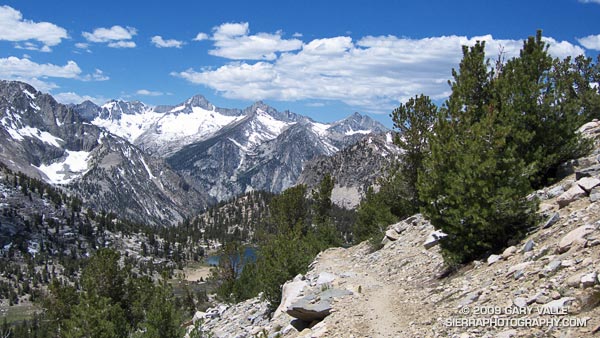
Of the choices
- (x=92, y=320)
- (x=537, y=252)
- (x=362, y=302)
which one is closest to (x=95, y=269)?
(x=92, y=320)

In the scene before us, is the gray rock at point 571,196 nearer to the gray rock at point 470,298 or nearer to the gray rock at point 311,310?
the gray rock at point 470,298

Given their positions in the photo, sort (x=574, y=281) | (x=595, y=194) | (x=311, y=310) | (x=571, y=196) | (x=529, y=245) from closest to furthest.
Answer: (x=574, y=281) → (x=529, y=245) → (x=595, y=194) → (x=571, y=196) → (x=311, y=310)

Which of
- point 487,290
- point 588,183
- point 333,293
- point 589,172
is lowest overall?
point 333,293

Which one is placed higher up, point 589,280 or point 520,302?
point 589,280

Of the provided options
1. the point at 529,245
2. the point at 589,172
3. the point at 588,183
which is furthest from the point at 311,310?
the point at 589,172

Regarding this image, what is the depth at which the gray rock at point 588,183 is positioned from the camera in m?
20.1

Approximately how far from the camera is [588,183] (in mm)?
20422

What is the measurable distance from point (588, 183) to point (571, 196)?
2.94 feet

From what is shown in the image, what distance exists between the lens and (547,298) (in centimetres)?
1348

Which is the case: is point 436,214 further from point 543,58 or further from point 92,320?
point 92,320

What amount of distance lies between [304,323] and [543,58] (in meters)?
19.9

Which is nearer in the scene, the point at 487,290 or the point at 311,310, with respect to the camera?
the point at 487,290

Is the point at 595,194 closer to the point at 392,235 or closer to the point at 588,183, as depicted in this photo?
the point at 588,183

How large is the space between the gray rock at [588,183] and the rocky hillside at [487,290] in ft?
0.13
